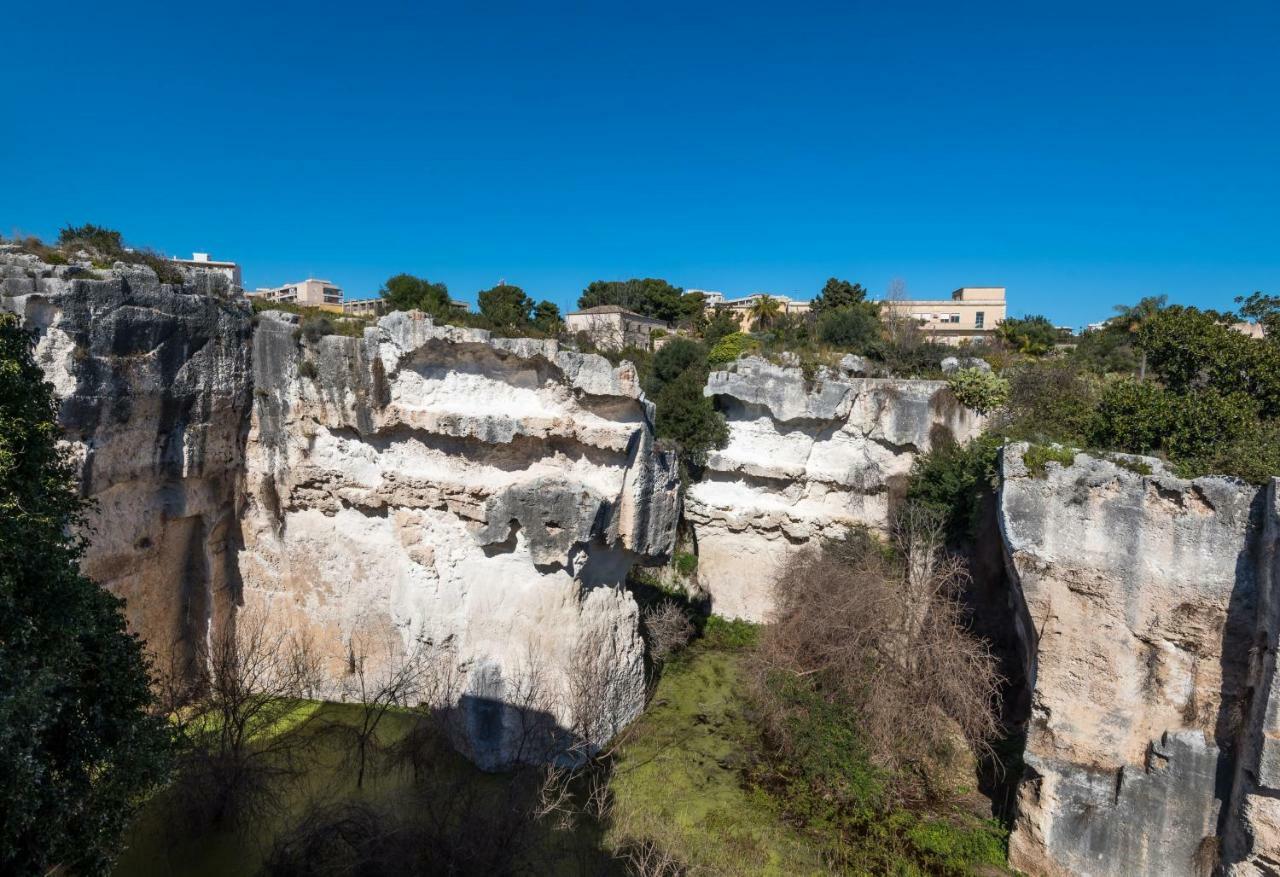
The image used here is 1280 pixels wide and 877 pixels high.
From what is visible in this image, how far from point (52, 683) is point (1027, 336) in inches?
1203

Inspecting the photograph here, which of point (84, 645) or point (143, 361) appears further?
point (143, 361)

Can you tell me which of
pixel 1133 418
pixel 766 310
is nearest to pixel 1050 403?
pixel 1133 418

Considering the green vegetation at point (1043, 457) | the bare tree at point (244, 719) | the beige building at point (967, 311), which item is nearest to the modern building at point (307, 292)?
the bare tree at point (244, 719)

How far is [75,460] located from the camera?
8812 mm

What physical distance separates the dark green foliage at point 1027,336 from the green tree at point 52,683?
24.9 m

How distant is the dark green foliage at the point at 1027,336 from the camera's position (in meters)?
24.8

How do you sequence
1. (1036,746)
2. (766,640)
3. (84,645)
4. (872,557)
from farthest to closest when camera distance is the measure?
(872,557)
(766,640)
(1036,746)
(84,645)

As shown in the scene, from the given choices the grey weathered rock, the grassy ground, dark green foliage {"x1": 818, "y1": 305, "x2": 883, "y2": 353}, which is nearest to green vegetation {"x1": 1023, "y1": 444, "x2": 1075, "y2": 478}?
the grassy ground

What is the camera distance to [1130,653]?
25.4ft

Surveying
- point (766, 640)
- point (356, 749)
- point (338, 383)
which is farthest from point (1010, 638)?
point (338, 383)

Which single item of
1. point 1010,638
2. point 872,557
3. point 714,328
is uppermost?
point 714,328

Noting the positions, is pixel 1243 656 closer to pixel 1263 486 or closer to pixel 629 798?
pixel 1263 486

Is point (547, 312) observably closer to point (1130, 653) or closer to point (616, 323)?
point (616, 323)

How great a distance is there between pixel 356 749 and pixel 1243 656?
11296 mm
